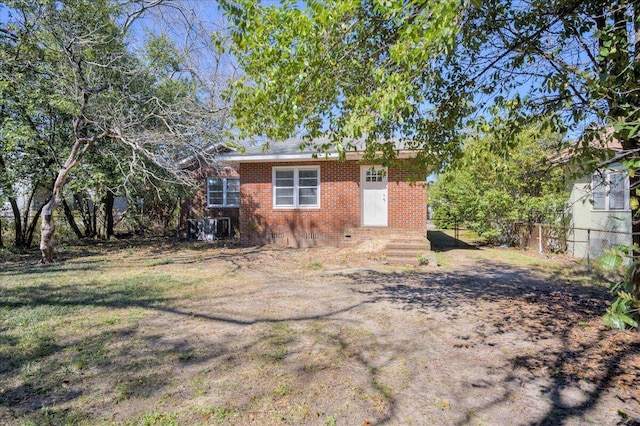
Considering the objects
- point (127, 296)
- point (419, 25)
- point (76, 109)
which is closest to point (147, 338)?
point (127, 296)

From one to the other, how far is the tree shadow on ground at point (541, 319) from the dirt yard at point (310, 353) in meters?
0.02

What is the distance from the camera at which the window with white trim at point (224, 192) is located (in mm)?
16812

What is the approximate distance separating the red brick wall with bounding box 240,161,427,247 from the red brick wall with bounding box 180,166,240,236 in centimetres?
327

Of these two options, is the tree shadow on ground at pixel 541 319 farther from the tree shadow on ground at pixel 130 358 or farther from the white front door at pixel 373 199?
the white front door at pixel 373 199

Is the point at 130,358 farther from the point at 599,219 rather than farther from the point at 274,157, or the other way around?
the point at 599,219

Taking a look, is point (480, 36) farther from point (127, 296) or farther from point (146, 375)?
point (127, 296)

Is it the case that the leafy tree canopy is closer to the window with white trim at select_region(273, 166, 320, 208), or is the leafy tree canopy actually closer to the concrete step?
the concrete step

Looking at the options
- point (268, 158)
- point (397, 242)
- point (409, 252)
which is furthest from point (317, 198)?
point (409, 252)

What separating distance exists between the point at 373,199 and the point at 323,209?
5.93 feet

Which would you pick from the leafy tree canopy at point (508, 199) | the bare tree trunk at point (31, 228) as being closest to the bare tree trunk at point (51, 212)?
the bare tree trunk at point (31, 228)

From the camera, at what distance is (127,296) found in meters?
6.09

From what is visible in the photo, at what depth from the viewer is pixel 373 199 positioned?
12555 millimetres

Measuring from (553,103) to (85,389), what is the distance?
613 cm

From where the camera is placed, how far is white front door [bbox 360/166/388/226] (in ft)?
41.0
